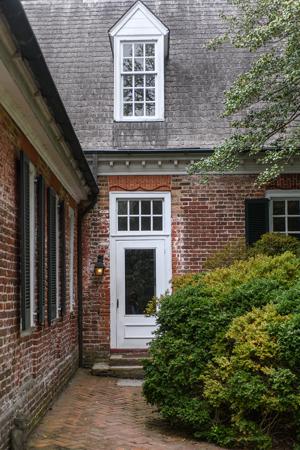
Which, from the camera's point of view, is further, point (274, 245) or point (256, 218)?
point (256, 218)

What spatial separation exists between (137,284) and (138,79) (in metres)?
4.20

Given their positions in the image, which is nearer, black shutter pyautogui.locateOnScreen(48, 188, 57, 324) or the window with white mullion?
black shutter pyautogui.locateOnScreen(48, 188, 57, 324)

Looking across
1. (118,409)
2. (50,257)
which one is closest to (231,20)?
(50,257)

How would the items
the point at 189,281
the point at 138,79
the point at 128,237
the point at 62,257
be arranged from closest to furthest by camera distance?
the point at 189,281
the point at 62,257
the point at 128,237
the point at 138,79

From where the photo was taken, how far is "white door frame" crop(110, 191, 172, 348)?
1306cm

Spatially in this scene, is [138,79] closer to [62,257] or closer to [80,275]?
[80,275]

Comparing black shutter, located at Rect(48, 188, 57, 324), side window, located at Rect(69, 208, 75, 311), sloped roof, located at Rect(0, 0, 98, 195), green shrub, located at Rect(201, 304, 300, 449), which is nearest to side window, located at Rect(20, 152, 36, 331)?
sloped roof, located at Rect(0, 0, 98, 195)

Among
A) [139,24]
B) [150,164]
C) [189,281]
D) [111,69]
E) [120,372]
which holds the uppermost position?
[139,24]

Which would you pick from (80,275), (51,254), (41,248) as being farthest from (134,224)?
(41,248)

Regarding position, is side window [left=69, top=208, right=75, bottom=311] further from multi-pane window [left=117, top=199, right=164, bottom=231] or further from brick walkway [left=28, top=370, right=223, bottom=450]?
brick walkway [left=28, top=370, right=223, bottom=450]

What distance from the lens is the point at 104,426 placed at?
762 centimetres

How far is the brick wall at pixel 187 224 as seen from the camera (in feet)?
42.8

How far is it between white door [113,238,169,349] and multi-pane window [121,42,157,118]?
274 cm

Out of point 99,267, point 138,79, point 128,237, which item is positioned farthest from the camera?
point 138,79
